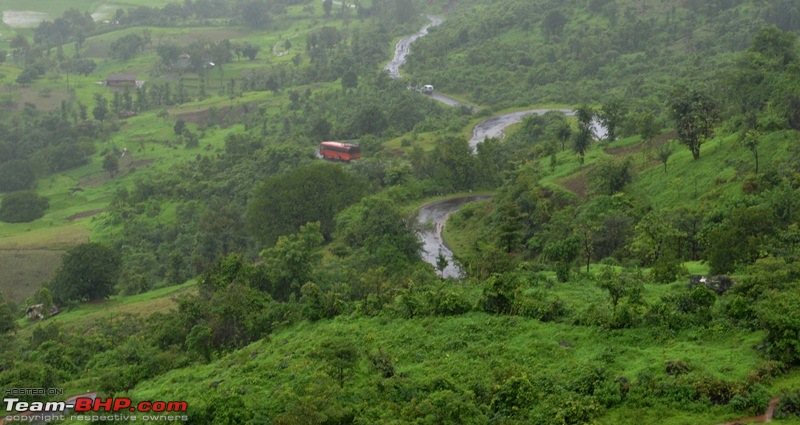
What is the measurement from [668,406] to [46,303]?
4911cm

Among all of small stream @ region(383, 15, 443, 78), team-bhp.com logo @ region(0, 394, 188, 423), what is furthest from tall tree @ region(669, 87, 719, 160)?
small stream @ region(383, 15, 443, 78)

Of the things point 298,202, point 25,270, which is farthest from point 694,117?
point 25,270

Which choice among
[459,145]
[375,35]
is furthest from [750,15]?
[375,35]

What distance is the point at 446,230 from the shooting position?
5822 cm

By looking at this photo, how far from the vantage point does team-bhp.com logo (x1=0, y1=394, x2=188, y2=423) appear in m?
26.1

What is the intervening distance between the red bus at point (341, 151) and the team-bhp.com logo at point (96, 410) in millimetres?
55926

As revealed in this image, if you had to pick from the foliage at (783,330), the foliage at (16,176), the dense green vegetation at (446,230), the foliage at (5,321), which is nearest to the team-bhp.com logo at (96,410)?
the dense green vegetation at (446,230)

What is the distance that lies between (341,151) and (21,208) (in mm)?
41584

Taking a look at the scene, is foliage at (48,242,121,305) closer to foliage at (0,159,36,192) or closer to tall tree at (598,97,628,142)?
tall tree at (598,97,628,142)

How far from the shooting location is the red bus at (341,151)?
85.8 metres

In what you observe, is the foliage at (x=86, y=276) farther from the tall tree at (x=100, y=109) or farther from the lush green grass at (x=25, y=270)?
the tall tree at (x=100, y=109)

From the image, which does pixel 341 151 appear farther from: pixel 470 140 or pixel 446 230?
pixel 446 230

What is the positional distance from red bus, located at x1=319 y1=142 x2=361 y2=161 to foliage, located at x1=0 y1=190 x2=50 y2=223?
38.1m

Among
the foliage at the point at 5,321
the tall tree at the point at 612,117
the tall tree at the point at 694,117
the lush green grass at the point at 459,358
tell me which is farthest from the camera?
the tall tree at the point at 612,117
